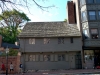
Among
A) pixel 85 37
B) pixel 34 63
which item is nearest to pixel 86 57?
pixel 85 37

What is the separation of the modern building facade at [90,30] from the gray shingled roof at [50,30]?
169 centimetres

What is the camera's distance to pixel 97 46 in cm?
2484

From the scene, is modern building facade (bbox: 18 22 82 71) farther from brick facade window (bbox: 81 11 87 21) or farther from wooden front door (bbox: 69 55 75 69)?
brick facade window (bbox: 81 11 87 21)

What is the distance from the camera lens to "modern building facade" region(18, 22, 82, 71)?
1020 inches

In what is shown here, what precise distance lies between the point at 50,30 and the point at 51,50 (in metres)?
3.89

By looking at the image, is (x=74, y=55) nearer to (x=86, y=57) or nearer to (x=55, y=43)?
(x=86, y=57)

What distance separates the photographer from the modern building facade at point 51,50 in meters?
25.9

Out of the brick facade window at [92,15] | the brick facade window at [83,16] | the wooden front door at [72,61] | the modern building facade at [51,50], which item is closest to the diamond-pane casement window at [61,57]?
the modern building facade at [51,50]

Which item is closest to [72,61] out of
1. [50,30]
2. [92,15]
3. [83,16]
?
[50,30]

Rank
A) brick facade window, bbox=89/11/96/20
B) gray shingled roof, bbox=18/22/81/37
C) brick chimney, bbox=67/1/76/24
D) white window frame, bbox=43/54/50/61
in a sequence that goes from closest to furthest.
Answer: brick facade window, bbox=89/11/96/20 < white window frame, bbox=43/54/50/61 < gray shingled roof, bbox=18/22/81/37 < brick chimney, bbox=67/1/76/24

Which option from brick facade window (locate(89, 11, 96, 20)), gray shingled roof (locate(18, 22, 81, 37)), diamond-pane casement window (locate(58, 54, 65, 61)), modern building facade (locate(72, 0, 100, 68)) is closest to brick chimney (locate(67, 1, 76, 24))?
gray shingled roof (locate(18, 22, 81, 37))

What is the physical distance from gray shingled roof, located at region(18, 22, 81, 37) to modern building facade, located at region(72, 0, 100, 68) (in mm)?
1693

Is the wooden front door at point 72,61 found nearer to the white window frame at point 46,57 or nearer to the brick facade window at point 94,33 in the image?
the white window frame at point 46,57

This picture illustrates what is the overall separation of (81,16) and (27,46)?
10.7m
